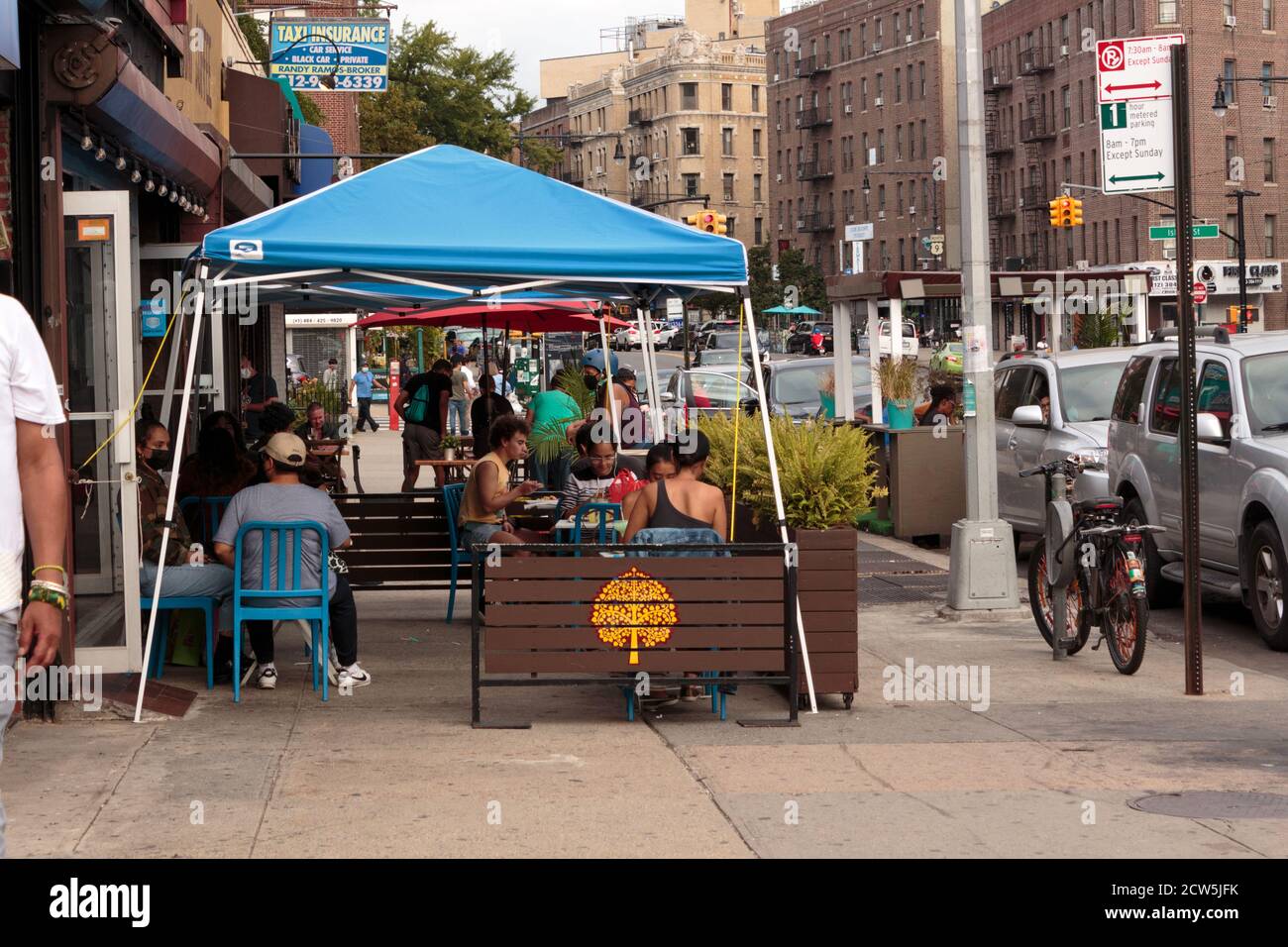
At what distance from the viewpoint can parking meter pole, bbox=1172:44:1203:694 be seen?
9398 millimetres

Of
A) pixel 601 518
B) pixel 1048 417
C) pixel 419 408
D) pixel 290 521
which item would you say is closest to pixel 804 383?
pixel 419 408

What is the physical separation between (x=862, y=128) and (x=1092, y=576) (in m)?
101

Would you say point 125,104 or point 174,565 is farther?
point 125,104

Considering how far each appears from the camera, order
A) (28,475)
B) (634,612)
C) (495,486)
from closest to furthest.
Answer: (28,475) → (634,612) → (495,486)

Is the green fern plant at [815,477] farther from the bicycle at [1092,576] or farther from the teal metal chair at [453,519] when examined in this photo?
the teal metal chair at [453,519]

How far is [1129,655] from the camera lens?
33.8ft

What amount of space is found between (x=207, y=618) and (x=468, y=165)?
9.12 feet

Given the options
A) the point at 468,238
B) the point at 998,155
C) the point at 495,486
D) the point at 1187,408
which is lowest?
the point at 495,486

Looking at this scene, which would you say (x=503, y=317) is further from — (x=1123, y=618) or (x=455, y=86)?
(x=455, y=86)

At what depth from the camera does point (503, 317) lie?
783 inches

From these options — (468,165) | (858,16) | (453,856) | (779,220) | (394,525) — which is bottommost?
(453,856)

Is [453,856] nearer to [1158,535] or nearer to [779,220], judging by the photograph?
[1158,535]

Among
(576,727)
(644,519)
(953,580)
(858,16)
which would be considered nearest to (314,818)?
(576,727)

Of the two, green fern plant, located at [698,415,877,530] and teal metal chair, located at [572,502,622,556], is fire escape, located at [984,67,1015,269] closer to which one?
teal metal chair, located at [572,502,622,556]
